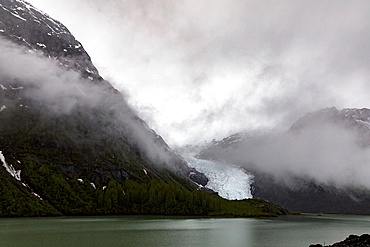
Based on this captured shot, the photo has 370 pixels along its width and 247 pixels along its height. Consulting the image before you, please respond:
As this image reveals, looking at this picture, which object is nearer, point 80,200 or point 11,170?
point 11,170

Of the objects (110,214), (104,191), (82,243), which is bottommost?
(82,243)

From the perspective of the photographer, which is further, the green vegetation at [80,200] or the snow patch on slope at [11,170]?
the snow patch on slope at [11,170]

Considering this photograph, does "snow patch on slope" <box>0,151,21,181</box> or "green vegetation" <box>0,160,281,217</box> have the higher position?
"snow patch on slope" <box>0,151,21,181</box>

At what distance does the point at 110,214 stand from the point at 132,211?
1393 cm

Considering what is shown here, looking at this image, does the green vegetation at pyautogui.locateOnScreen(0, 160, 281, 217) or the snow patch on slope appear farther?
the snow patch on slope

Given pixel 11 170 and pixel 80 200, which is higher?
pixel 11 170

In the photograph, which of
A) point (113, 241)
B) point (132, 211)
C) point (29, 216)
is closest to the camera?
point (113, 241)

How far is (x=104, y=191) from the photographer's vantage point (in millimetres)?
195375

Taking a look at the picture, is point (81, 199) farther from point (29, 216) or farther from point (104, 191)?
point (29, 216)

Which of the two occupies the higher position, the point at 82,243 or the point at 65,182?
the point at 65,182

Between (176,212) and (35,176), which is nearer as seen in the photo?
(35,176)

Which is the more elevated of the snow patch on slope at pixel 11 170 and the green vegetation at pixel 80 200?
the snow patch on slope at pixel 11 170

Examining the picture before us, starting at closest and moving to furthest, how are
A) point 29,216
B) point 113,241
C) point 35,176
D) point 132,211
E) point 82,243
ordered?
point 82,243 → point 113,241 → point 29,216 → point 35,176 → point 132,211

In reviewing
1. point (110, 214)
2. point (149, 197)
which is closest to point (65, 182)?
point (110, 214)
